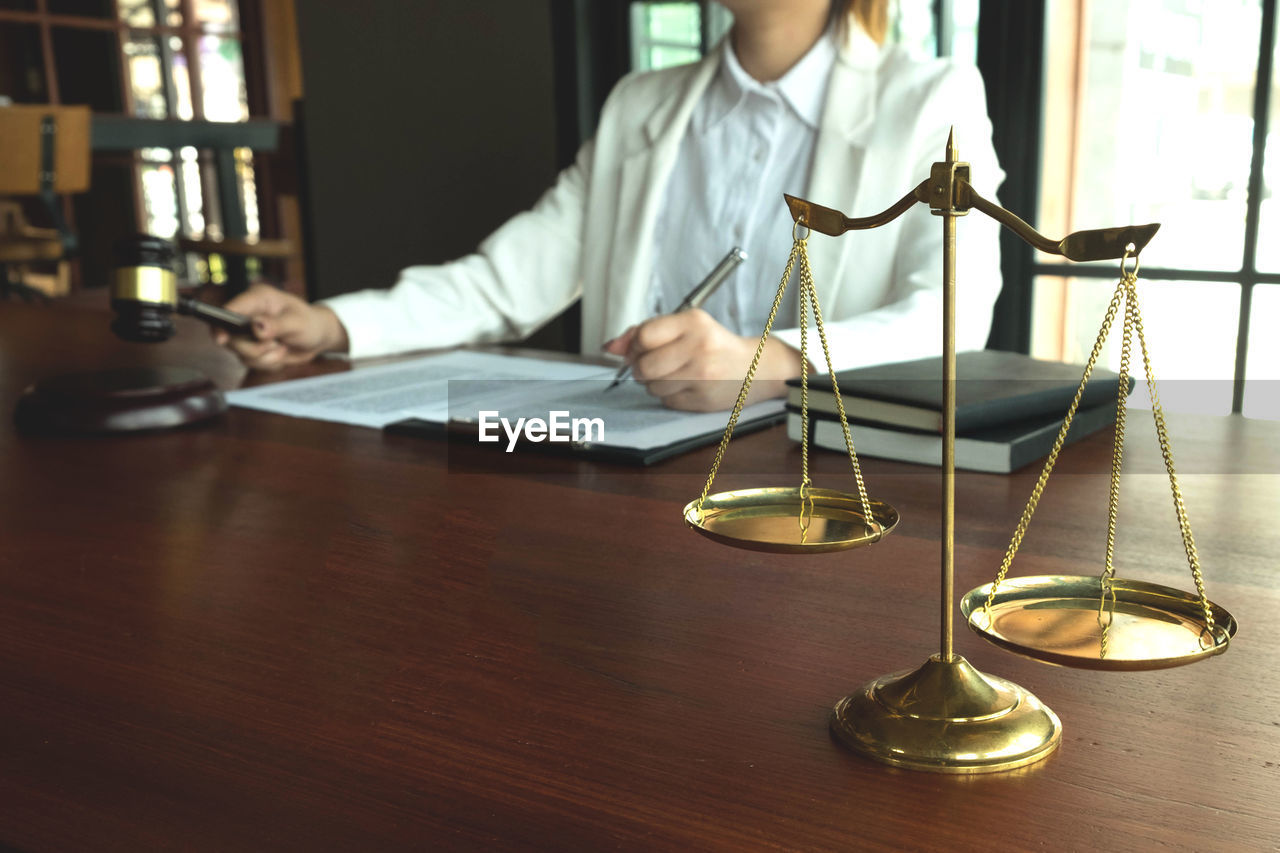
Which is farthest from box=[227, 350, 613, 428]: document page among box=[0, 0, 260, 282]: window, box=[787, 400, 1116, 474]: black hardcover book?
box=[0, 0, 260, 282]: window

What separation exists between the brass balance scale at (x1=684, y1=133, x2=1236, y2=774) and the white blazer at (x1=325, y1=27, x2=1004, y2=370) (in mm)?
884

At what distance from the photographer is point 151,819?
479 millimetres

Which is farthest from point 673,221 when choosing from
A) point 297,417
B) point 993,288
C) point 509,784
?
point 509,784

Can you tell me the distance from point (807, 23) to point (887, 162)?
304 millimetres

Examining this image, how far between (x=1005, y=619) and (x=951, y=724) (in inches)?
2.0

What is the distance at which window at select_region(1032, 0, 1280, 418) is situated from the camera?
210 centimetres

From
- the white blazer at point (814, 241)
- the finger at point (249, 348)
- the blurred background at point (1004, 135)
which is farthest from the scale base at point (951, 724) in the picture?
the blurred background at point (1004, 135)

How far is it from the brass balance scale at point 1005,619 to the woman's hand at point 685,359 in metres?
0.67

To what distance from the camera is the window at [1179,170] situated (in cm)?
210

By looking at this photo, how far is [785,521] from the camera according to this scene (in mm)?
592

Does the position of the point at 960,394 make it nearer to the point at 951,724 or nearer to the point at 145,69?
the point at 951,724

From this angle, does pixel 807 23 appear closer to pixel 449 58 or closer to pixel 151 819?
pixel 449 58

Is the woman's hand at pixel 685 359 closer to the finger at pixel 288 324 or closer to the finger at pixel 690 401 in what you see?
the finger at pixel 690 401

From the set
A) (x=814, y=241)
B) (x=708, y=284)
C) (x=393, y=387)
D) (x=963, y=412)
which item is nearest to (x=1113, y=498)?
(x=963, y=412)
